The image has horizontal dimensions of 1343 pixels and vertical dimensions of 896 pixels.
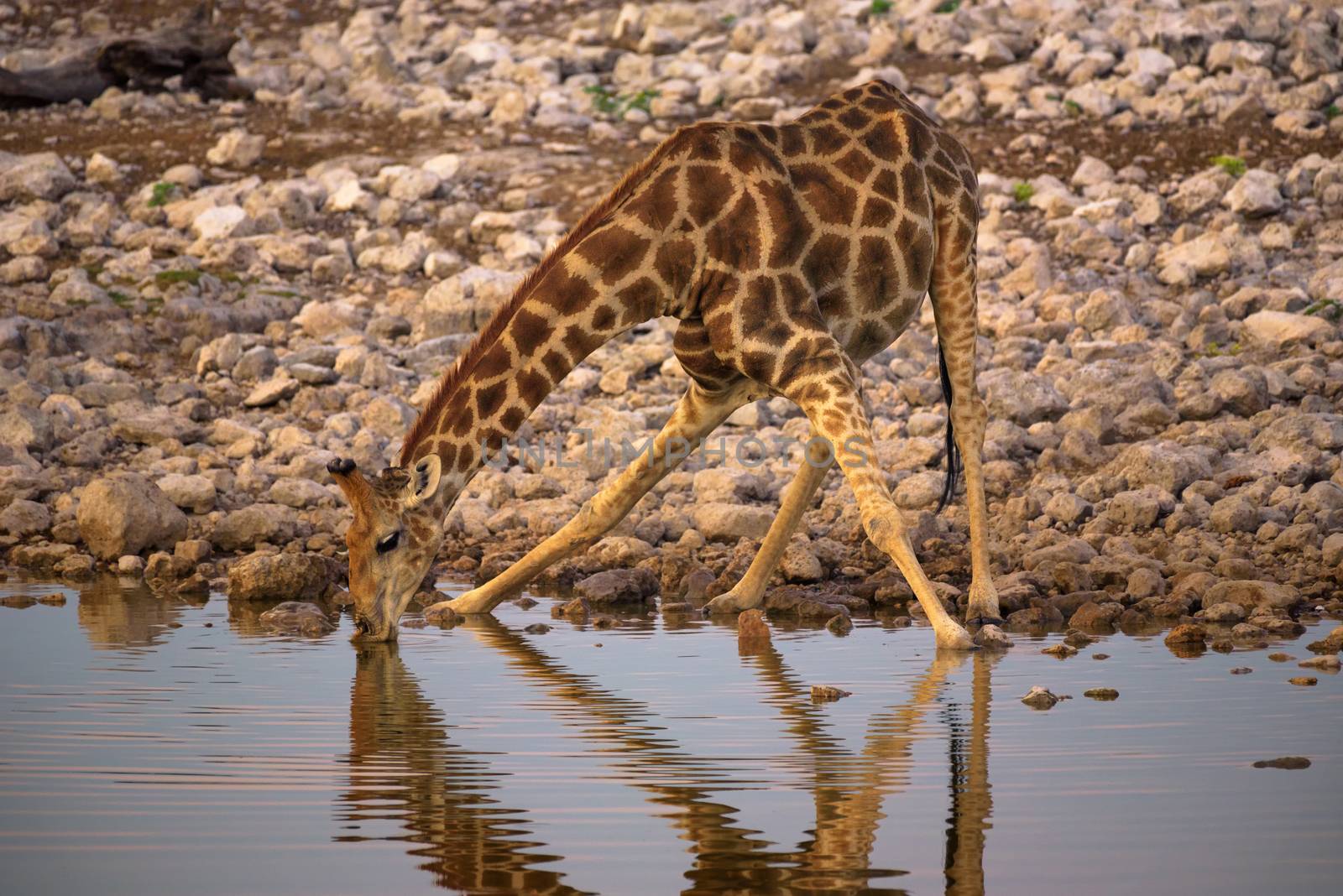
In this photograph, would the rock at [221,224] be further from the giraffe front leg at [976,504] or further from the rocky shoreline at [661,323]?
the giraffe front leg at [976,504]

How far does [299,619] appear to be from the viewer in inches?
342

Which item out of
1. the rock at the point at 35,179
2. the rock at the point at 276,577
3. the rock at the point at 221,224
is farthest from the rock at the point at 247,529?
the rock at the point at 35,179

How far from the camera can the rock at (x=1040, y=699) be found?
6492mm

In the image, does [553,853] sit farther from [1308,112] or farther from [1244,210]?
[1308,112]

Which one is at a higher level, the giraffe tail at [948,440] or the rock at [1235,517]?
the giraffe tail at [948,440]

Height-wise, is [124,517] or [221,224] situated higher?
[221,224]

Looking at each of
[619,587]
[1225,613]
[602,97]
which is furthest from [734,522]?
[602,97]

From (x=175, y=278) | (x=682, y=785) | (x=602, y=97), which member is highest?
(x=602, y=97)

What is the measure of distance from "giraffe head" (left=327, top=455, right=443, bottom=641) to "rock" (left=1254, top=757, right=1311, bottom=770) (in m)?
4.05

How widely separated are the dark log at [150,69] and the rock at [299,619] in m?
13.5

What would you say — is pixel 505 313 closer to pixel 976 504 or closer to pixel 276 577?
pixel 276 577

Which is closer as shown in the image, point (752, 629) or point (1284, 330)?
point (752, 629)

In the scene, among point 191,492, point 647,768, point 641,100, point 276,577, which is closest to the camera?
point 647,768

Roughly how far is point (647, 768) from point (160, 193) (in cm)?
1321
